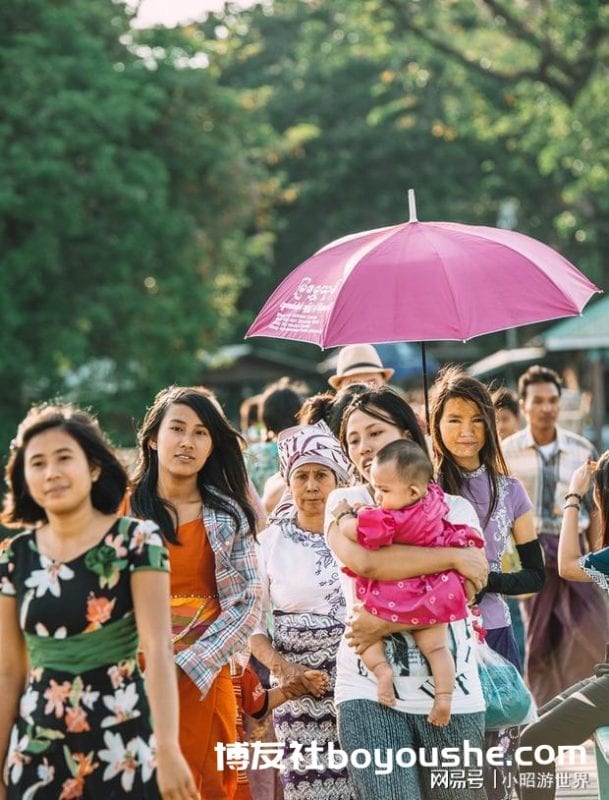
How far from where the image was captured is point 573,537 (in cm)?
690

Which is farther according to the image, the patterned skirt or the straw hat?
the straw hat

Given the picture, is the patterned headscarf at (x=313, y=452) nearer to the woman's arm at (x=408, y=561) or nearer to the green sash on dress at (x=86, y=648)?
the woman's arm at (x=408, y=561)

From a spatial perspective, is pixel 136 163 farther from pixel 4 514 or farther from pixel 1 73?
pixel 4 514

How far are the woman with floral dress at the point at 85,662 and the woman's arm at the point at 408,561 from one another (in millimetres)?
805

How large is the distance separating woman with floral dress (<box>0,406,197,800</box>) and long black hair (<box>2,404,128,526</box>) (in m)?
0.10

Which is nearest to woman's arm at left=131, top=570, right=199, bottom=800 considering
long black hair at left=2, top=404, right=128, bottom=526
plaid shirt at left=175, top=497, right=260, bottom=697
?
long black hair at left=2, top=404, right=128, bottom=526

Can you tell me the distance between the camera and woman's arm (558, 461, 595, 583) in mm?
6758

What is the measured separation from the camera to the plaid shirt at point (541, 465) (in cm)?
1009

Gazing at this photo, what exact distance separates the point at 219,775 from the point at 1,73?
23.8 m

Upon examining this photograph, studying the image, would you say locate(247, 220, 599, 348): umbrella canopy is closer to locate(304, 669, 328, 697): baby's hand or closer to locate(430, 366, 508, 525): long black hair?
locate(430, 366, 508, 525): long black hair

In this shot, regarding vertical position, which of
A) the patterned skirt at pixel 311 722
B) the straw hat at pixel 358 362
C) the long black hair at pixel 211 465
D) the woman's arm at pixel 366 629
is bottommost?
the patterned skirt at pixel 311 722

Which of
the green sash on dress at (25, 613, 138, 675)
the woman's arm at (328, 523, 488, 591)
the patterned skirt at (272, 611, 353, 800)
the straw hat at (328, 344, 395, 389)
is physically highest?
the straw hat at (328, 344, 395, 389)

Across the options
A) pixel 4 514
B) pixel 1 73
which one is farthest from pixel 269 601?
pixel 1 73

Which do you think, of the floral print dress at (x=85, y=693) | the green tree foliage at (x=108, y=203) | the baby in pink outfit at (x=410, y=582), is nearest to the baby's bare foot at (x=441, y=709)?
the baby in pink outfit at (x=410, y=582)
